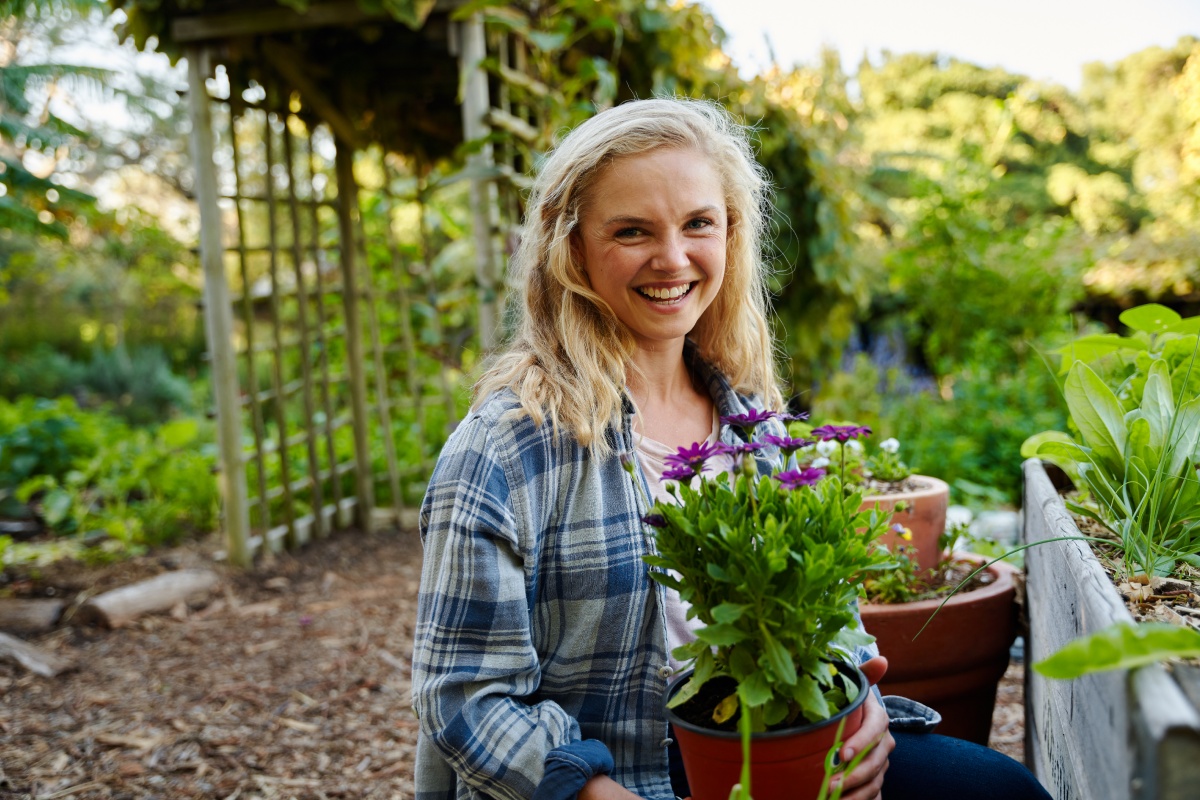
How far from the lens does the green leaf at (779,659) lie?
2.73ft

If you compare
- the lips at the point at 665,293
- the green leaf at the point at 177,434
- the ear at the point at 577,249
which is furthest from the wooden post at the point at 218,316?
the lips at the point at 665,293

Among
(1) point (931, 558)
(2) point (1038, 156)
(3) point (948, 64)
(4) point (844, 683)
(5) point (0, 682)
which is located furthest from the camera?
(3) point (948, 64)

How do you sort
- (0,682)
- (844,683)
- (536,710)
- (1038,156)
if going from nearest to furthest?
(844,683)
(536,710)
(0,682)
(1038,156)

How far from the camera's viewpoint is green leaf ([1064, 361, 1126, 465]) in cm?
120

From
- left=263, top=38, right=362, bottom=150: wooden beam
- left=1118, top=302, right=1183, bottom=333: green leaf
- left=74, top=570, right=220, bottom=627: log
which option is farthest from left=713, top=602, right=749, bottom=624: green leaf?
left=263, top=38, right=362, bottom=150: wooden beam

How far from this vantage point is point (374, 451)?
5.21 metres

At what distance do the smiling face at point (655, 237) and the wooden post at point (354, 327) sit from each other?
3697 mm

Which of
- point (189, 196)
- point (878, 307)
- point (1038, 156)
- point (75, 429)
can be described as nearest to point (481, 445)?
point (75, 429)

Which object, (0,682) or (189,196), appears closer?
(0,682)

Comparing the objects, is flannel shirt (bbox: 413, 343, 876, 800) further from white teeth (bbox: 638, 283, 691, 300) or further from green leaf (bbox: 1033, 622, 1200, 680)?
green leaf (bbox: 1033, 622, 1200, 680)

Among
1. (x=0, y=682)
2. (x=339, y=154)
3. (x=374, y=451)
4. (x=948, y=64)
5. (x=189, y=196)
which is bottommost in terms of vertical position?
(x=0, y=682)

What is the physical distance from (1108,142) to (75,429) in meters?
15.9

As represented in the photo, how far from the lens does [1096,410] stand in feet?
3.96

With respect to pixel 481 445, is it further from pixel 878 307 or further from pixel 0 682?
pixel 878 307
